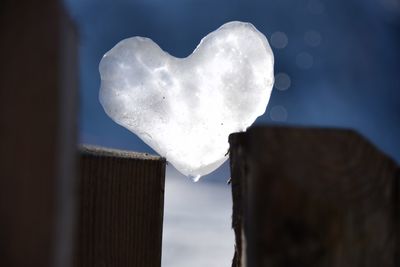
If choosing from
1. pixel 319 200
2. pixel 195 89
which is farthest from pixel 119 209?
pixel 319 200

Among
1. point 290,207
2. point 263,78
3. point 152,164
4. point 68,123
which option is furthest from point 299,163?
point 152,164

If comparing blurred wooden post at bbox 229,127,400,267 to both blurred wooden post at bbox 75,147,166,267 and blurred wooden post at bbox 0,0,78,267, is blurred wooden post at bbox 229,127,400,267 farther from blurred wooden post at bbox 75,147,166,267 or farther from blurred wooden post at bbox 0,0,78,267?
blurred wooden post at bbox 75,147,166,267

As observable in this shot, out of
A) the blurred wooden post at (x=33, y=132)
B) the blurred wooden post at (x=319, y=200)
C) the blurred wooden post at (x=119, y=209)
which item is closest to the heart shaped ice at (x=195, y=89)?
the blurred wooden post at (x=119, y=209)

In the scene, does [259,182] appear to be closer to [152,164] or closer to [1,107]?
[1,107]

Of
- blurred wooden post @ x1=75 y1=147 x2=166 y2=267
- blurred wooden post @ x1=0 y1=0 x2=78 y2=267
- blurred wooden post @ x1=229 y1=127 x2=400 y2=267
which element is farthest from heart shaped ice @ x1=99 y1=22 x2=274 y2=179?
blurred wooden post @ x1=0 y1=0 x2=78 y2=267

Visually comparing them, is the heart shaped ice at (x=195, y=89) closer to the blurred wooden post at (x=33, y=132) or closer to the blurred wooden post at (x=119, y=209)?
the blurred wooden post at (x=119, y=209)
